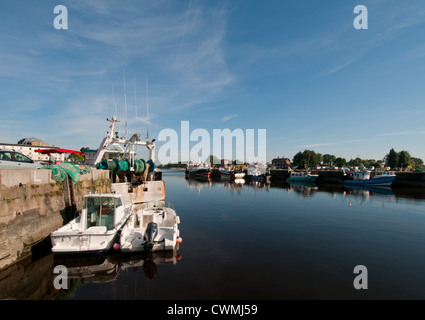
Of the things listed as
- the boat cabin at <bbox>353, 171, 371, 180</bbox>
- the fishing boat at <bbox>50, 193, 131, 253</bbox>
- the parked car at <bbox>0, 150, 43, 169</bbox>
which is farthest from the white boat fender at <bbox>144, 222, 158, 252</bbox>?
the boat cabin at <bbox>353, 171, 371, 180</bbox>

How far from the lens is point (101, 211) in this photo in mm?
13703

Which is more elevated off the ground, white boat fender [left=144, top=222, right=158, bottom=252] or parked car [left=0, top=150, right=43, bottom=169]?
parked car [left=0, top=150, right=43, bottom=169]

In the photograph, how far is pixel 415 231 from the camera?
17.6 metres

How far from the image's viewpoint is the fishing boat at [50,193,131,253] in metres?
10.9

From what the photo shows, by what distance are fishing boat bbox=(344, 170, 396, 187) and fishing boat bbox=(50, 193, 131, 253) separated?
223 feet

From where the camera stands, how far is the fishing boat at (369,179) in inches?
2174

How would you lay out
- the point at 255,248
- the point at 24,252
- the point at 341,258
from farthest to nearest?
the point at 255,248 → the point at 341,258 → the point at 24,252

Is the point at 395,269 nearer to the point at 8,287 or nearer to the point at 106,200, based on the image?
the point at 106,200

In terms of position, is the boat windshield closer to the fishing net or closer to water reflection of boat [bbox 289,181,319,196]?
the fishing net

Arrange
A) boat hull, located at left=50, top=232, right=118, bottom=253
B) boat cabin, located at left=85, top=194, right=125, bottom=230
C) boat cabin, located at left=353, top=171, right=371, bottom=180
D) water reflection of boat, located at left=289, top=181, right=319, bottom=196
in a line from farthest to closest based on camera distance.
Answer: boat cabin, located at left=353, top=171, right=371, bottom=180
water reflection of boat, located at left=289, top=181, right=319, bottom=196
boat cabin, located at left=85, top=194, right=125, bottom=230
boat hull, located at left=50, top=232, right=118, bottom=253

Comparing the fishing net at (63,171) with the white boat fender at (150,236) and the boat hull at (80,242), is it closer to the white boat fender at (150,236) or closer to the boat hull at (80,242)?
the boat hull at (80,242)

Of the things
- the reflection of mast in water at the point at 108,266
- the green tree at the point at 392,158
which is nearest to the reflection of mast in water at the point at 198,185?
the reflection of mast in water at the point at 108,266
